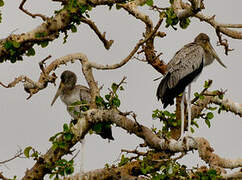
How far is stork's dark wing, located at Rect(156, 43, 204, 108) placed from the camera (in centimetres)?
1270

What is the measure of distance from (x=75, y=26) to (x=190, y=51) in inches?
81.9

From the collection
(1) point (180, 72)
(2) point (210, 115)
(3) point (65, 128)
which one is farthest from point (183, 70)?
(3) point (65, 128)

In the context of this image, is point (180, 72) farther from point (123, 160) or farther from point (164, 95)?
point (123, 160)

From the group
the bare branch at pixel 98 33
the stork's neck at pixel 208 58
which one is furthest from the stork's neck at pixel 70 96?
the stork's neck at pixel 208 58

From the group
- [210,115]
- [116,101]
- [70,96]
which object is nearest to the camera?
[116,101]

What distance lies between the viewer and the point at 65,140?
12266 mm

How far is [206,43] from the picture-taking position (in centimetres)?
1424

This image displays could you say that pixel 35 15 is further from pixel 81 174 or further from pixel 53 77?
pixel 81 174

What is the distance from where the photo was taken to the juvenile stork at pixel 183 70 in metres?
12.7

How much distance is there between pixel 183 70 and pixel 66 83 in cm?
360

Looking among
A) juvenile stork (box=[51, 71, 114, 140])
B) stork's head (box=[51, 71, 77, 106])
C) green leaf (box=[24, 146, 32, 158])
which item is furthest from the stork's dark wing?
stork's head (box=[51, 71, 77, 106])

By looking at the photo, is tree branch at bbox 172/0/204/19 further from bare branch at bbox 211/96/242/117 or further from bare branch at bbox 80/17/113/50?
bare branch at bbox 211/96/242/117

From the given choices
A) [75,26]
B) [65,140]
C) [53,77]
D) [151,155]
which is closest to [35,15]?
[75,26]

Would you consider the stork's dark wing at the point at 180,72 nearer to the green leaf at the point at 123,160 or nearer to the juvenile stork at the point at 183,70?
the juvenile stork at the point at 183,70
